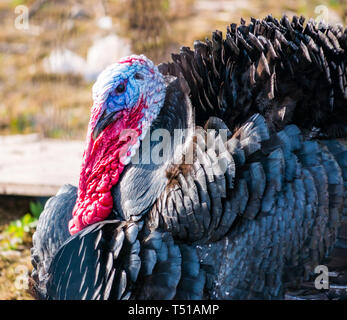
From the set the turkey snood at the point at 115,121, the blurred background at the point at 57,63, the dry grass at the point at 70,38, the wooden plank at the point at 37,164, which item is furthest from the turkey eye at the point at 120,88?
the dry grass at the point at 70,38

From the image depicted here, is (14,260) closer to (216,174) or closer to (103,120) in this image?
(103,120)

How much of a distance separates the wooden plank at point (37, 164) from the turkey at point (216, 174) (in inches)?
60.4

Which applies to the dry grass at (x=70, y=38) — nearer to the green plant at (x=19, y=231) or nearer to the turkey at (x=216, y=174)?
the green plant at (x=19, y=231)

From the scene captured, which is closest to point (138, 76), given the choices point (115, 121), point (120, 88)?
point (120, 88)

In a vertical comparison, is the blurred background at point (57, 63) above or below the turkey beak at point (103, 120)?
above

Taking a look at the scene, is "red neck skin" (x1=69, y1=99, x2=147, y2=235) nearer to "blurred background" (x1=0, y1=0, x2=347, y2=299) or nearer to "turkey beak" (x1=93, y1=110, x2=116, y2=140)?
"turkey beak" (x1=93, y1=110, x2=116, y2=140)

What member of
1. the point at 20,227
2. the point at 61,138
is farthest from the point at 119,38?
the point at 20,227

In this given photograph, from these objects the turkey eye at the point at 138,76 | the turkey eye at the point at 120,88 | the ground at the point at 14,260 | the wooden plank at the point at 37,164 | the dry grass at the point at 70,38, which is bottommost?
the ground at the point at 14,260

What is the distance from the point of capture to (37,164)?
13.6 feet

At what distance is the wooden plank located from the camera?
388 cm

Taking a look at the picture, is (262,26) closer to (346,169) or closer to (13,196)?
(346,169)

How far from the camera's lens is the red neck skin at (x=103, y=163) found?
232cm

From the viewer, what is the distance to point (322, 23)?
2439 mm

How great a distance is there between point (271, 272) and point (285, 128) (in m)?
0.54
